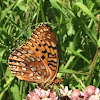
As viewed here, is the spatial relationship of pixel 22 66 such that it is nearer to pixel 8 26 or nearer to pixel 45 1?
pixel 8 26

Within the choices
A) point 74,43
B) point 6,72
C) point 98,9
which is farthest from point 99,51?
point 6,72

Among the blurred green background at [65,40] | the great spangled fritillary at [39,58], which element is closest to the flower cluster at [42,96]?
the great spangled fritillary at [39,58]

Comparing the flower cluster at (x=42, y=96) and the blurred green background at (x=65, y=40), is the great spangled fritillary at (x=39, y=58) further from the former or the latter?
the blurred green background at (x=65, y=40)

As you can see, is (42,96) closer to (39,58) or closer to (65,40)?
(39,58)

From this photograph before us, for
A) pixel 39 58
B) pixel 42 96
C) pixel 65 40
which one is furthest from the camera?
pixel 65 40

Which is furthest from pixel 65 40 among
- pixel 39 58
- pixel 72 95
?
pixel 72 95

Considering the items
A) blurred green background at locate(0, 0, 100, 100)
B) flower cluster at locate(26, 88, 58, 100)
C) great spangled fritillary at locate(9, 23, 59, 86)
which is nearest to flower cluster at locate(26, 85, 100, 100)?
flower cluster at locate(26, 88, 58, 100)
